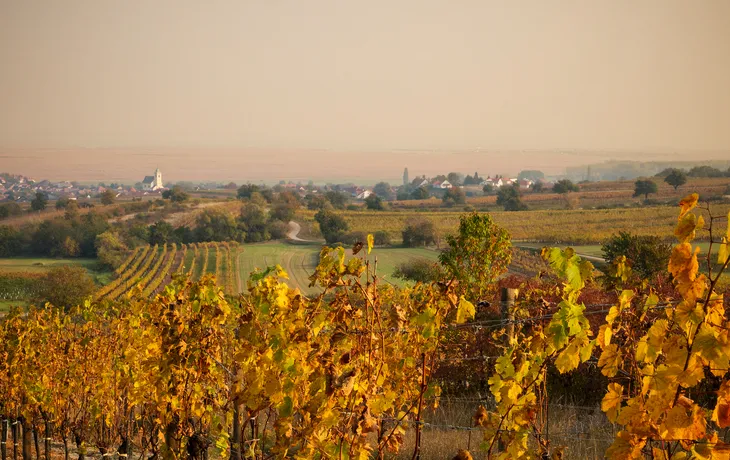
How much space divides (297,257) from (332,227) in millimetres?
9088

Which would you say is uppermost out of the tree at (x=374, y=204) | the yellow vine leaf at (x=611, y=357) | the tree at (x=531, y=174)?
the yellow vine leaf at (x=611, y=357)

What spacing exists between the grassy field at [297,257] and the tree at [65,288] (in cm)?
859

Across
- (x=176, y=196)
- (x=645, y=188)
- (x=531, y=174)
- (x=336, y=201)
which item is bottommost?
(x=336, y=201)

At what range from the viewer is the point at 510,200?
6544 cm

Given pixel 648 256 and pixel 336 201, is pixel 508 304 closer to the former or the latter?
Result: pixel 648 256

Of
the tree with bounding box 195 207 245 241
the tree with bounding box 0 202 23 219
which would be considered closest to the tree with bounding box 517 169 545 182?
the tree with bounding box 195 207 245 241

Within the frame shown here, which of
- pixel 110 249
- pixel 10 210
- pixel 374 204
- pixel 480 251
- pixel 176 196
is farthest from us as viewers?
pixel 176 196

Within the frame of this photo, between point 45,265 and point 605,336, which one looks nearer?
point 605,336

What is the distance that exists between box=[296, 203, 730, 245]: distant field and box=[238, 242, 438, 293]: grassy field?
5.99 meters

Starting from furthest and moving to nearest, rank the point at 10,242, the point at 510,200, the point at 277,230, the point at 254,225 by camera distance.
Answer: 1. the point at 510,200
2. the point at 254,225
3. the point at 277,230
4. the point at 10,242

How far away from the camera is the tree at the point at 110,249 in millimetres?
47872

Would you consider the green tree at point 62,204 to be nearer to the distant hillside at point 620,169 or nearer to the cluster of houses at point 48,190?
the cluster of houses at point 48,190

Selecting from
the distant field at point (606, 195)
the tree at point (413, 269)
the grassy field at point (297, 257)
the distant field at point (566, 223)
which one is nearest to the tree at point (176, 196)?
the distant field at point (606, 195)

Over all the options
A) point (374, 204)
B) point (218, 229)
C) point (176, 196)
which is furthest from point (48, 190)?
point (218, 229)
